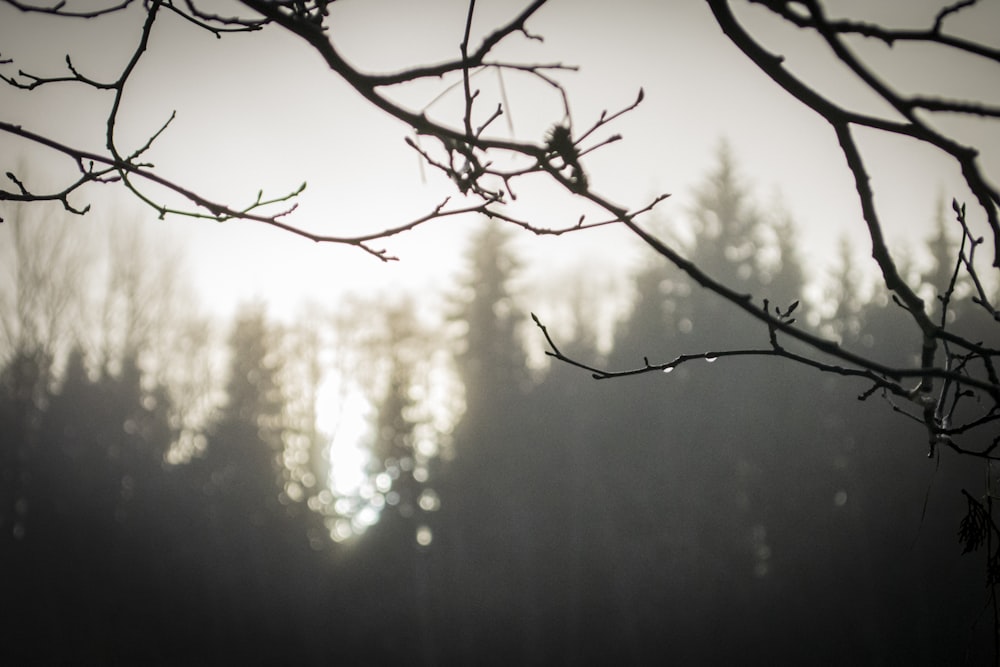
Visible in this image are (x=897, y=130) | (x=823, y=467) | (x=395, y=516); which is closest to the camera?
(x=897, y=130)

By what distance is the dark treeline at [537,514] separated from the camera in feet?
57.2

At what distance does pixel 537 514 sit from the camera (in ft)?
68.3

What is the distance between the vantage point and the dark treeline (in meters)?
17.4

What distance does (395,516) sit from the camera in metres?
22.1

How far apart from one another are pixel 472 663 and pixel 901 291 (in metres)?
20.9

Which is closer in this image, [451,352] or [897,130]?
[897,130]

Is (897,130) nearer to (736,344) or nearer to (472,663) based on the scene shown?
(736,344)

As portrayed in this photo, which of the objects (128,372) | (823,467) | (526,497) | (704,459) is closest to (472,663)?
(526,497)

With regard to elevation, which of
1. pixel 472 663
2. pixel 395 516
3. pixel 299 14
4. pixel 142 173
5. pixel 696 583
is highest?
pixel 299 14

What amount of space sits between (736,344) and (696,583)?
7.67 m

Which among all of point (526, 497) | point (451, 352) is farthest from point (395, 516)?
point (451, 352)

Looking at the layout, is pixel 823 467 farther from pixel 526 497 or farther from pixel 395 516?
pixel 395 516

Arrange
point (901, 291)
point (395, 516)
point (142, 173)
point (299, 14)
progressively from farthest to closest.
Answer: point (395, 516)
point (142, 173)
point (299, 14)
point (901, 291)

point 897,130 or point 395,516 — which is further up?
point 897,130
